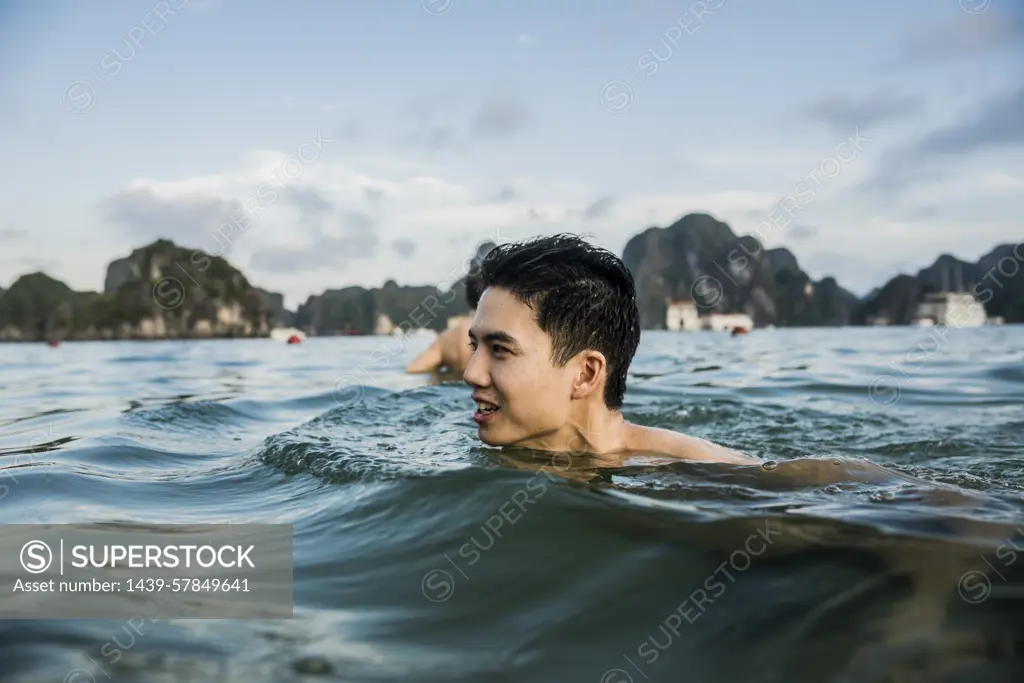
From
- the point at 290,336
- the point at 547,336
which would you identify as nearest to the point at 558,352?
the point at 547,336

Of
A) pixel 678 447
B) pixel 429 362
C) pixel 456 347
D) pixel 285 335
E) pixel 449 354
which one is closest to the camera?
pixel 678 447

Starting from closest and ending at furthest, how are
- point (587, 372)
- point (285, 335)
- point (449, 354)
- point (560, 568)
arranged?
point (560, 568)
point (587, 372)
point (449, 354)
point (285, 335)

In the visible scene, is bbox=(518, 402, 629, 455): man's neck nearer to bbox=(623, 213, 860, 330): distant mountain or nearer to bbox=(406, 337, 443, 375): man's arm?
bbox=(406, 337, 443, 375): man's arm

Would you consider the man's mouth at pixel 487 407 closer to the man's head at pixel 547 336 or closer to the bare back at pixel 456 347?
the man's head at pixel 547 336

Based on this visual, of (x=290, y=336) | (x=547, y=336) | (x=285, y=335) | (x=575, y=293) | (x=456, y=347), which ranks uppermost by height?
(x=285, y=335)

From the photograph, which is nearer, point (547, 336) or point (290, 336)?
point (547, 336)

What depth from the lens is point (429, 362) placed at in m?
11.5

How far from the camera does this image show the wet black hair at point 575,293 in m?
3.71

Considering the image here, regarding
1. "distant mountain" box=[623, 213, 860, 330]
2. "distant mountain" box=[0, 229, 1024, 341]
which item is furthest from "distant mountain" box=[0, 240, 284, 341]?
"distant mountain" box=[623, 213, 860, 330]

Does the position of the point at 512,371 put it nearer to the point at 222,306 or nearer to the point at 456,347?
the point at 456,347

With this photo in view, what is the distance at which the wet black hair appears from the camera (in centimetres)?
371

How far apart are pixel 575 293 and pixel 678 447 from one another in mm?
989

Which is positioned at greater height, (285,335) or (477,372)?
(285,335)


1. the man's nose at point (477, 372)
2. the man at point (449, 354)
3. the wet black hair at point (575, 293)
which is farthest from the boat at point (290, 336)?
the man's nose at point (477, 372)
